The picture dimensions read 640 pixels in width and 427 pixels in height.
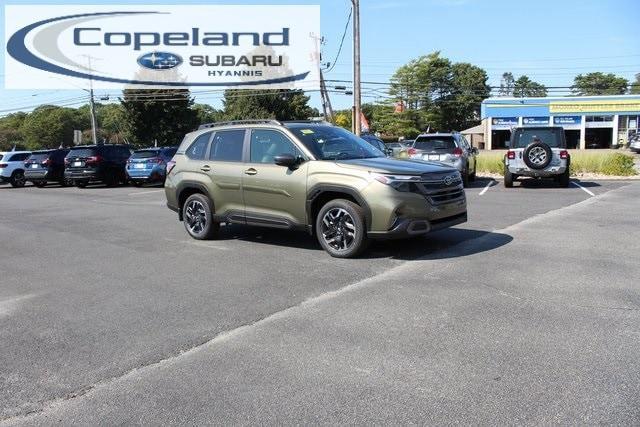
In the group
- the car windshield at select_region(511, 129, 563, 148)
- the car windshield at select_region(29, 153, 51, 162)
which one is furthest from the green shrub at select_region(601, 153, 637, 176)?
the car windshield at select_region(29, 153, 51, 162)

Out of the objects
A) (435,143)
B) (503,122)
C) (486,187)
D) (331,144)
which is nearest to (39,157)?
(435,143)

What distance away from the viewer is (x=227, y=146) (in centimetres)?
875

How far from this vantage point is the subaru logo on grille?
41509mm

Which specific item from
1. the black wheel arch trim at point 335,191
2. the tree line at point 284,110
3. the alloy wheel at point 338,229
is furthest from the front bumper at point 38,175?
the alloy wheel at point 338,229

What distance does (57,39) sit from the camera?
34.1m

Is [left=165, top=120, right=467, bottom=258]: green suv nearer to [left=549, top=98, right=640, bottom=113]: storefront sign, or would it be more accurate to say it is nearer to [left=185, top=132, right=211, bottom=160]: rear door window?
[left=185, top=132, right=211, bottom=160]: rear door window

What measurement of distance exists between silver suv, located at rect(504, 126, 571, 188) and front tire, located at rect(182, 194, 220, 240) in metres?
11.0

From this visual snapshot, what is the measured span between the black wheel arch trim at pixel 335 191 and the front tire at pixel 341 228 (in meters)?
0.09

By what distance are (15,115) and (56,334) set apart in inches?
5474

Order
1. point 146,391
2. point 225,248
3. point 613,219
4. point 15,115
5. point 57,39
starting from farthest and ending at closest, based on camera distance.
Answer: point 15,115 < point 57,39 < point 613,219 < point 225,248 < point 146,391

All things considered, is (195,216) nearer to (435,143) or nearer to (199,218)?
(199,218)

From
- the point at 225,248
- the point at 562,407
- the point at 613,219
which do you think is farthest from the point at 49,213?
the point at 562,407

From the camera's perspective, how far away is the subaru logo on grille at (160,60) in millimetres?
41509

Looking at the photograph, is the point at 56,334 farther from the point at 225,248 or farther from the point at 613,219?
the point at 613,219
